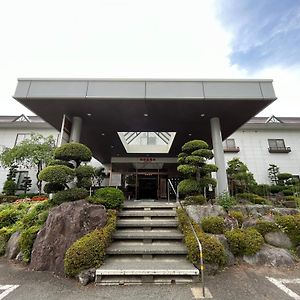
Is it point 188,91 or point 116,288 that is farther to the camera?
point 188,91

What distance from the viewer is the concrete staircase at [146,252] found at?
12.8 feet

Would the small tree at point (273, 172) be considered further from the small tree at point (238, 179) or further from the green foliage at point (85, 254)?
the green foliage at point (85, 254)

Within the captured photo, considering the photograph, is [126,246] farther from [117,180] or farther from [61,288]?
[117,180]

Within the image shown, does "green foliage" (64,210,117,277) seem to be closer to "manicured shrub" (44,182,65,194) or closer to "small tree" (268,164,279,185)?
"manicured shrub" (44,182,65,194)

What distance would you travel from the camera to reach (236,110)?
28.3 ft

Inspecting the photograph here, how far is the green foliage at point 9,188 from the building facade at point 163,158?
132cm

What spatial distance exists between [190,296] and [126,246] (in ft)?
6.96

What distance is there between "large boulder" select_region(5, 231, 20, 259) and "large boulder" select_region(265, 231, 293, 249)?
24.9 feet

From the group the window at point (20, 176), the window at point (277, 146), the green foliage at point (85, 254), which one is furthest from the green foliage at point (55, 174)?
the window at point (277, 146)

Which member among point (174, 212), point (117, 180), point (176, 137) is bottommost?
point (174, 212)

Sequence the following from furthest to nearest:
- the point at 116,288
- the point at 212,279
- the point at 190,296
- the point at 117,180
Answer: the point at 117,180 < the point at 212,279 < the point at 116,288 < the point at 190,296

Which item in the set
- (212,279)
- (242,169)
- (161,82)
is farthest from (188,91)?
(242,169)

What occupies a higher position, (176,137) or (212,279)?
(176,137)

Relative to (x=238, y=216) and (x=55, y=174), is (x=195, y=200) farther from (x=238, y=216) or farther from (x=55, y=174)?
(x=55, y=174)
